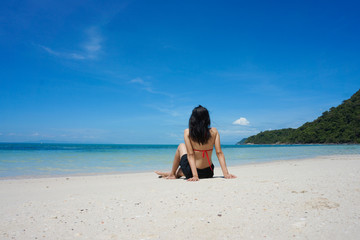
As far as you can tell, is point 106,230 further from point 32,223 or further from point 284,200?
point 284,200

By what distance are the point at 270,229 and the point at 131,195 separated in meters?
2.17

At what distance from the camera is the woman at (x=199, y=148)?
4.54 metres

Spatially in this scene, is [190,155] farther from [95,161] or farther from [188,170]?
[95,161]

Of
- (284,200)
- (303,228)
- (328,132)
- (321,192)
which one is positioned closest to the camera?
(303,228)

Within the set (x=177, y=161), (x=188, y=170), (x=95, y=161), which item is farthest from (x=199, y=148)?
(x=95, y=161)

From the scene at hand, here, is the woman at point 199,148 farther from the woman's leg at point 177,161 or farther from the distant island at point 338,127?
the distant island at point 338,127

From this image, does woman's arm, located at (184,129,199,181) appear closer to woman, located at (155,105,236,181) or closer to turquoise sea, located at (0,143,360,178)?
woman, located at (155,105,236,181)

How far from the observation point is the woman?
4.54 metres

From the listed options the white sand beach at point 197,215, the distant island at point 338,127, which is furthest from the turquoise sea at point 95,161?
the distant island at point 338,127

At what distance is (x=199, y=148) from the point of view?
15.6ft

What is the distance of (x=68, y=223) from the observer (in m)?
2.42

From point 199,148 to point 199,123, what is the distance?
23.4 inches

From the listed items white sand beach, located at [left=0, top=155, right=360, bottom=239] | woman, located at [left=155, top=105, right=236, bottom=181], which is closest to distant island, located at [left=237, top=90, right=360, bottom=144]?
woman, located at [left=155, top=105, right=236, bottom=181]

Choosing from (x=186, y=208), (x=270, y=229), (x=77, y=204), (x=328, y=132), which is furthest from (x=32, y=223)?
(x=328, y=132)
